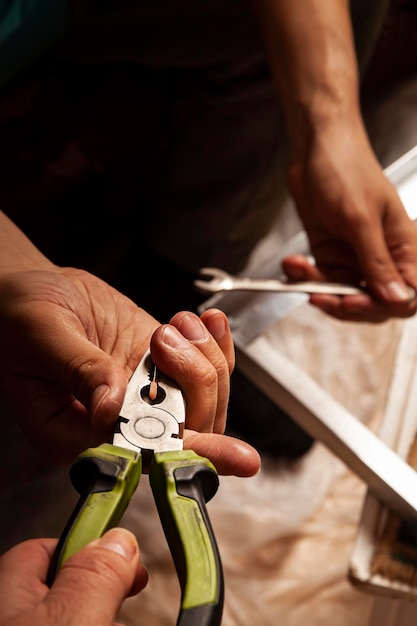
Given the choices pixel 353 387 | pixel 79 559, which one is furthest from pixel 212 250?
pixel 79 559

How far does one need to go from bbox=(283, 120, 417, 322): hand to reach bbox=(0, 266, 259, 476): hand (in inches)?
9.8

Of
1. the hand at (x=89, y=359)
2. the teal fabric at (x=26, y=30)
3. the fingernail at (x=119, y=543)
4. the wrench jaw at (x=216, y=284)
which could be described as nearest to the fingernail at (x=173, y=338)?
the hand at (x=89, y=359)

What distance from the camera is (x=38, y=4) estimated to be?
612 mm

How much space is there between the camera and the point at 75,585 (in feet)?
0.94

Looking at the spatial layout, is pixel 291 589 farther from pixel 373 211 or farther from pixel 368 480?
pixel 373 211

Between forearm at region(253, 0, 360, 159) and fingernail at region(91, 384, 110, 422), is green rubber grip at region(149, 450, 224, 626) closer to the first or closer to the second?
fingernail at region(91, 384, 110, 422)

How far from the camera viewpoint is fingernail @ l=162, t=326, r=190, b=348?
0.41m

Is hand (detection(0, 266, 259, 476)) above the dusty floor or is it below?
above

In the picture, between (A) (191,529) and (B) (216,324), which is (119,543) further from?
(B) (216,324)

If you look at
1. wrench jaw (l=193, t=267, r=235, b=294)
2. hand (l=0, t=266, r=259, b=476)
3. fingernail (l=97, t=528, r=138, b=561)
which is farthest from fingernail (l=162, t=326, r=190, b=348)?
wrench jaw (l=193, t=267, r=235, b=294)

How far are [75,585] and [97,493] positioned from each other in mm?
49

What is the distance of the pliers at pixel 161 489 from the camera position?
0.30 meters

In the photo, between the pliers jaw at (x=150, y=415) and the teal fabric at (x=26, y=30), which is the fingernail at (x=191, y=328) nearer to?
the pliers jaw at (x=150, y=415)

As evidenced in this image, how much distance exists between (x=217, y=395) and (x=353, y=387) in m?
0.58
